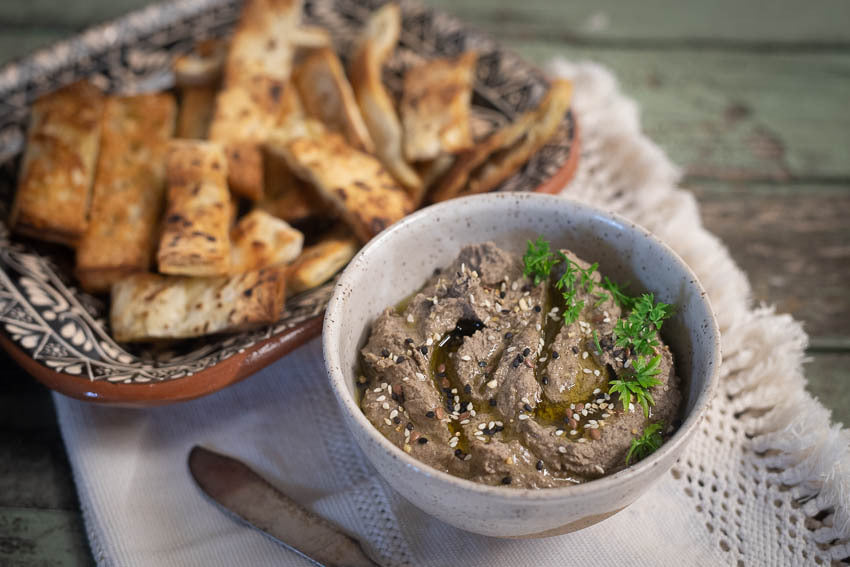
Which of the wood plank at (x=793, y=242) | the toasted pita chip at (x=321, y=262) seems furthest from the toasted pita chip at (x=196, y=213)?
the wood plank at (x=793, y=242)

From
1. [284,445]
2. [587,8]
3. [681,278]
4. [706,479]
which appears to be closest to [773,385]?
[706,479]

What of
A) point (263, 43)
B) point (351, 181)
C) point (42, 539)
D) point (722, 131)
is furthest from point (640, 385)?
point (722, 131)

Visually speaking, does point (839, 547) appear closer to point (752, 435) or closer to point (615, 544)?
point (752, 435)

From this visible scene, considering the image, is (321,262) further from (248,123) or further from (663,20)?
(663,20)

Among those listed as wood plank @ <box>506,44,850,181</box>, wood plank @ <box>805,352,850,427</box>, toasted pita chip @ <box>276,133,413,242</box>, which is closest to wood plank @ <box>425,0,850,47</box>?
wood plank @ <box>506,44,850,181</box>

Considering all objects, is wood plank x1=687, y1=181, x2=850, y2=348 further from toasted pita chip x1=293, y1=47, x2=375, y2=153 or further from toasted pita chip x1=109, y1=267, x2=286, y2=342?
toasted pita chip x1=109, y1=267, x2=286, y2=342

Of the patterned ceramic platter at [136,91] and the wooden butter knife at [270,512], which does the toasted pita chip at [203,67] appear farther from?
the wooden butter knife at [270,512]
